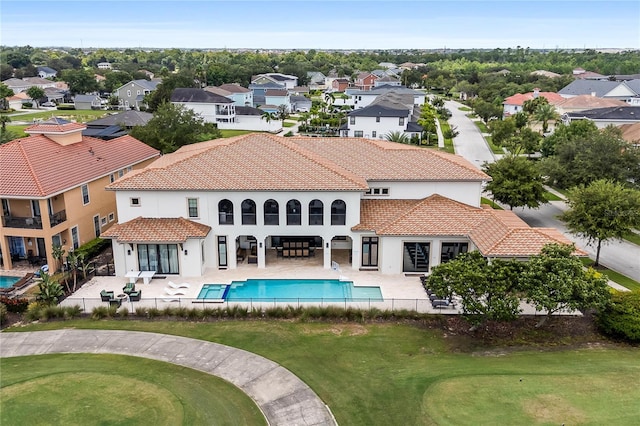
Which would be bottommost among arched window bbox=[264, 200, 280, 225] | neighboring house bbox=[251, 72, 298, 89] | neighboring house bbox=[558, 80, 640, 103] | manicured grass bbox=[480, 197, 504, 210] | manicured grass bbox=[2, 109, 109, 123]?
manicured grass bbox=[480, 197, 504, 210]

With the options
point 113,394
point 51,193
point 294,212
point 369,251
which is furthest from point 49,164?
point 369,251

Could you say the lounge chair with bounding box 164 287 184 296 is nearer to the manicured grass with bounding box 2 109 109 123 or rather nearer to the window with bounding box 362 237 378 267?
the window with bounding box 362 237 378 267

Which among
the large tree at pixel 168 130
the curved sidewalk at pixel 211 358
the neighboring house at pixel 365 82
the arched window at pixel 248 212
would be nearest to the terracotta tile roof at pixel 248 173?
the arched window at pixel 248 212

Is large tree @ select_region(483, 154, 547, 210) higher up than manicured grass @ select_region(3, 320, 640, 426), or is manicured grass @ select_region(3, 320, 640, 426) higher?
large tree @ select_region(483, 154, 547, 210)

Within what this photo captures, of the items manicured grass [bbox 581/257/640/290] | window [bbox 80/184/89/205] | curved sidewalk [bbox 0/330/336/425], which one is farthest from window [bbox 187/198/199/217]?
manicured grass [bbox 581/257/640/290]

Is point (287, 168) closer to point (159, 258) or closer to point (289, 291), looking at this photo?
point (289, 291)

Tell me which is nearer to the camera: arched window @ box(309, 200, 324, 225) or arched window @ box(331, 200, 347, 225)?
arched window @ box(331, 200, 347, 225)

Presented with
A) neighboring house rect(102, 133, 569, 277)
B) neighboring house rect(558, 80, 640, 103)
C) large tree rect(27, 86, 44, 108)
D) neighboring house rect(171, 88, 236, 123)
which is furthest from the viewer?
large tree rect(27, 86, 44, 108)

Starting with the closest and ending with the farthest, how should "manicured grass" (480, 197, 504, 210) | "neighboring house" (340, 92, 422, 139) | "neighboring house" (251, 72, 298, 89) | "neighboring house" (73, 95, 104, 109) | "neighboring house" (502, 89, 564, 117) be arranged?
"manicured grass" (480, 197, 504, 210), "neighboring house" (340, 92, 422, 139), "neighboring house" (502, 89, 564, 117), "neighboring house" (73, 95, 104, 109), "neighboring house" (251, 72, 298, 89)
